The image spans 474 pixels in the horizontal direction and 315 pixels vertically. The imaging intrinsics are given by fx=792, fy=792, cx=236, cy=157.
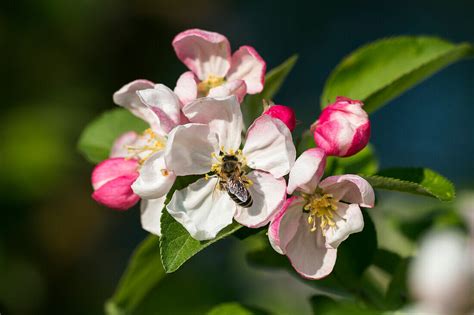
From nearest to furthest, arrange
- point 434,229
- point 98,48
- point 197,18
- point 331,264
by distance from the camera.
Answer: point 331,264
point 434,229
point 98,48
point 197,18

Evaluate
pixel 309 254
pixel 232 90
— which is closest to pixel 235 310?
pixel 309 254

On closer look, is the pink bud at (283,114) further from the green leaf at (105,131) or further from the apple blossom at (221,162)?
the green leaf at (105,131)

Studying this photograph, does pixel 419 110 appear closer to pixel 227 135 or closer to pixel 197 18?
pixel 197 18

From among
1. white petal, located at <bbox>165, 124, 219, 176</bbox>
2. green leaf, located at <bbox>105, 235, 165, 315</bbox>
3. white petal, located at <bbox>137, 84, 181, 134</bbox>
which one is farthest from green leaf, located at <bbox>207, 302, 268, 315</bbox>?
white petal, located at <bbox>137, 84, 181, 134</bbox>

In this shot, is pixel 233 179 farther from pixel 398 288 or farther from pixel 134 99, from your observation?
pixel 398 288

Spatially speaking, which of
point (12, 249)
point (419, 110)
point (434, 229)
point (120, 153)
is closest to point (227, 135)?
point (120, 153)

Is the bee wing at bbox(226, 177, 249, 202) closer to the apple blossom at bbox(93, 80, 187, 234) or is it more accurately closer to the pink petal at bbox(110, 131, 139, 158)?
the apple blossom at bbox(93, 80, 187, 234)
